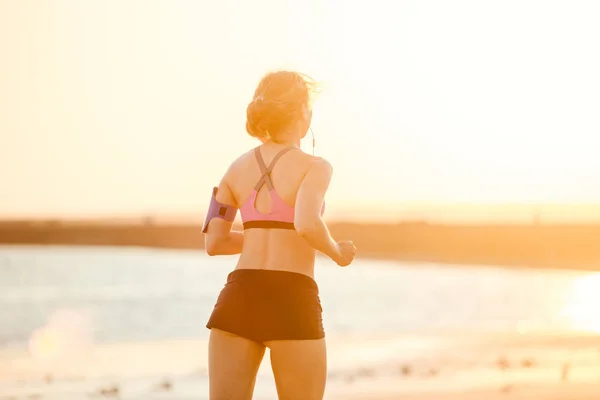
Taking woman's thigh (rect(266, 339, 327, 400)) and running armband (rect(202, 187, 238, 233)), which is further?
running armband (rect(202, 187, 238, 233))

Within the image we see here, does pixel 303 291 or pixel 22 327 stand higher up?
pixel 303 291

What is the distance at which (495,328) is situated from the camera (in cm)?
1384

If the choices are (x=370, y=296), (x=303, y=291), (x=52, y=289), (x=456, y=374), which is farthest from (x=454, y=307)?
(x=303, y=291)

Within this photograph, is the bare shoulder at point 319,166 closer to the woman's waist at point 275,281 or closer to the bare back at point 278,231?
the bare back at point 278,231

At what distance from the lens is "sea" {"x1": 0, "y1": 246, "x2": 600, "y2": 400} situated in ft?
30.1

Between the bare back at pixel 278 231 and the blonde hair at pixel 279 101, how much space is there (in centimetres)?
10

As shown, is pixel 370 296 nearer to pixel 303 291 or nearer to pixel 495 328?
pixel 495 328

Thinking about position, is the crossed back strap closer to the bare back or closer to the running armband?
the bare back

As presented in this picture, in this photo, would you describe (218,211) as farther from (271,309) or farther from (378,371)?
(378,371)

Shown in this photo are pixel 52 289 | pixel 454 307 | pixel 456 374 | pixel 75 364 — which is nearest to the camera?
pixel 456 374

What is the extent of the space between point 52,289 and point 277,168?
21.9 meters

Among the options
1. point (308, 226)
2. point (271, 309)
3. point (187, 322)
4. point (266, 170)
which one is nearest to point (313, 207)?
point (308, 226)

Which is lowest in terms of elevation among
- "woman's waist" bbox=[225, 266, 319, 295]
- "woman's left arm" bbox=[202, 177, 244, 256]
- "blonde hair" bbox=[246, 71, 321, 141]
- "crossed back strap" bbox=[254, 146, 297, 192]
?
"woman's waist" bbox=[225, 266, 319, 295]

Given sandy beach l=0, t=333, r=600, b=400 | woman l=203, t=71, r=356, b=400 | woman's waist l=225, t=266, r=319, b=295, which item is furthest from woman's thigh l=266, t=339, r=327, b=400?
sandy beach l=0, t=333, r=600, b=400
